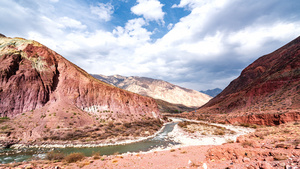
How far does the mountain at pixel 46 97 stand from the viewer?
23.2 m

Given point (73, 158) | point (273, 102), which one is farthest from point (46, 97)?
point (273, 102)

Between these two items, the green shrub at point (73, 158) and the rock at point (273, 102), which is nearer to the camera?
the green shrub at point (73, 158)

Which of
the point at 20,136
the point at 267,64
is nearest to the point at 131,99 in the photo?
the point at 20,136

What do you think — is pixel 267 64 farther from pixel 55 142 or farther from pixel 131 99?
pixel 55 142

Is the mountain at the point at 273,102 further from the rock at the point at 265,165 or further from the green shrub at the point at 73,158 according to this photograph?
the green shrub at the point at 73,158

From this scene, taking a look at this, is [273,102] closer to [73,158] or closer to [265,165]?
[265,165]

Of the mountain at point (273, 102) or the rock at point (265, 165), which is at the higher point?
the mountain at point (273, 102)

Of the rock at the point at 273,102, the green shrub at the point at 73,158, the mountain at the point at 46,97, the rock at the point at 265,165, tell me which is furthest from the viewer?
the rock at the point at 273,102

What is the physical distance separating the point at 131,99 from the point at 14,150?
92.0 feet

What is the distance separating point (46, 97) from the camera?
27875 millimetres

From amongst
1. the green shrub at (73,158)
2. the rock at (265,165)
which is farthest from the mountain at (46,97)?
the rock at (265,165)

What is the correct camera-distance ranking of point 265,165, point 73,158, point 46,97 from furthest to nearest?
1. point 46,97
2. point 73,158
3. point 265,165

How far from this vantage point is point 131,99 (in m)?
42.4

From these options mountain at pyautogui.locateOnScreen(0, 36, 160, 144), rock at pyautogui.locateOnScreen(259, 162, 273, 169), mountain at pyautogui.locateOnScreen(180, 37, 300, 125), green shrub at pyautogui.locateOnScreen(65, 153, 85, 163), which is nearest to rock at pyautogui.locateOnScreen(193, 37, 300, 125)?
mountain at pyautogui.locateOnScreen(180, 37, 300, 125)
